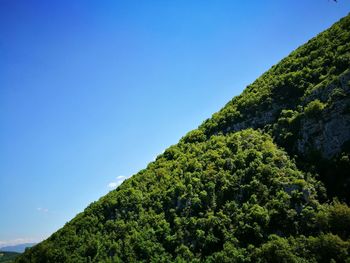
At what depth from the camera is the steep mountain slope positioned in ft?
238

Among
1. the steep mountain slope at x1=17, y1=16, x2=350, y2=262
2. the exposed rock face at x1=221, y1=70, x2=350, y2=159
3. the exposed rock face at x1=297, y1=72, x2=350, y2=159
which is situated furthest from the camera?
the exposed rock face at x1=221, y1=70, x2=350, y2=159

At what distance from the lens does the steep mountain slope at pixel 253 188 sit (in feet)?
238

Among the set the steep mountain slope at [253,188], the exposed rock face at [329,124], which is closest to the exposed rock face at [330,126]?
the exposed rock face at [329,124]

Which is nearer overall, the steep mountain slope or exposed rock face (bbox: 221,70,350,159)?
the steep mountain slope

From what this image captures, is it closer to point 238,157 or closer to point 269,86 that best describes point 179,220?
point 238,157

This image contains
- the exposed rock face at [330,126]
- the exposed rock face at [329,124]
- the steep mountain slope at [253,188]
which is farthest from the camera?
the exposed rock face at [329,124]

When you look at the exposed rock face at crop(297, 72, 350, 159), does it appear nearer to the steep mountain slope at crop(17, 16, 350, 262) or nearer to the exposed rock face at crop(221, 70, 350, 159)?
the exposed rock face at crop(221, 70, 350, 159)

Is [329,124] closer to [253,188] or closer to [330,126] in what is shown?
[330,126]

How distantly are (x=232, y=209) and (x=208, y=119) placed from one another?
52.4 m

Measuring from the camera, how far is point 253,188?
85000 millimetres

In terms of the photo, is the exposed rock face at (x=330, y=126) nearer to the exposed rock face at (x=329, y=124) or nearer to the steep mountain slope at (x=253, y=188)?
the exposed rock face at (x=329, y=124)

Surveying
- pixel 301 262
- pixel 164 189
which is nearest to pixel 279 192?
pixel 301 262

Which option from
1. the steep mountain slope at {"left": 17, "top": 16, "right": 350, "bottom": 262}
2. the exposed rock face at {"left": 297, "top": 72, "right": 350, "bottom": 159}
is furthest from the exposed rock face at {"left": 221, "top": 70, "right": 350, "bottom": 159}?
the steep mountain slope at {"left": 17, "top": 16, "right": 350, "bottom": 262}

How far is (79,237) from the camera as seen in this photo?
109 metres
